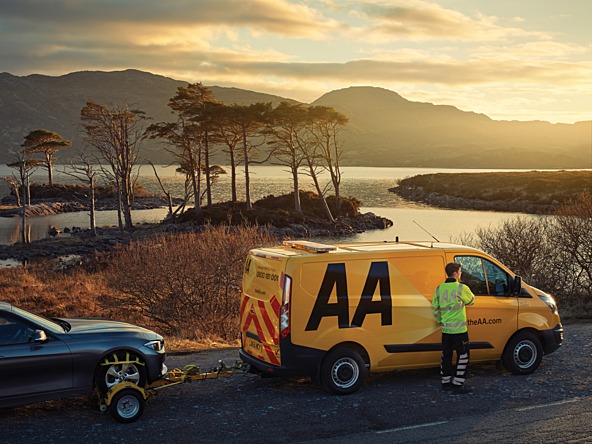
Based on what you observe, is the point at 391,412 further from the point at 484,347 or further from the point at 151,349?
the point at 151,349

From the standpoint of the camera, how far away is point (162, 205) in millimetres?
102375

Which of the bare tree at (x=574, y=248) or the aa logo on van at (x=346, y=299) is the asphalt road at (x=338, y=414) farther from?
the bare tree at (x=574, y=248)

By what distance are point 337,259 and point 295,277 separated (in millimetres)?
750

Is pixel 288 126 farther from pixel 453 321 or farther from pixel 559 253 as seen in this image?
pixel 453 321

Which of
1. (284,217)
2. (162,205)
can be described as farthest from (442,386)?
(162,205)

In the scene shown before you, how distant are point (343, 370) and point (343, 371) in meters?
0.02

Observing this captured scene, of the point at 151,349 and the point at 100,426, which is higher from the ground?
the point at 151,349

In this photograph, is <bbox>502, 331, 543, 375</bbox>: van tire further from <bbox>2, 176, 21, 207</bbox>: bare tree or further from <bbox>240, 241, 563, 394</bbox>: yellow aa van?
<bbox>2, 176, 21, 207</bbox>: bare tree

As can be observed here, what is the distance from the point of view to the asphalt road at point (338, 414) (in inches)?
326

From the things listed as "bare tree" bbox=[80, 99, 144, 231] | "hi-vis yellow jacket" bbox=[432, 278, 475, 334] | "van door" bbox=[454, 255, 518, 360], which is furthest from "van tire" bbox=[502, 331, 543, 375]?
"bare tree" bbox=[80, 99, 144, 231]

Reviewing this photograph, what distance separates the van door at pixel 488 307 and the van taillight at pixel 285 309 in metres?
3.06

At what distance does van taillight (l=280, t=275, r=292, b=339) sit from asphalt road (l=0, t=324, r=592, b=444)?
1124 mm

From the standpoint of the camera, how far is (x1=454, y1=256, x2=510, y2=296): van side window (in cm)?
1094

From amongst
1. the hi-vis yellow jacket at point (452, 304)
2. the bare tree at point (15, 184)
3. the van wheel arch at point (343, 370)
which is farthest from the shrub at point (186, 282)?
the bare tree at point (15, 184)
